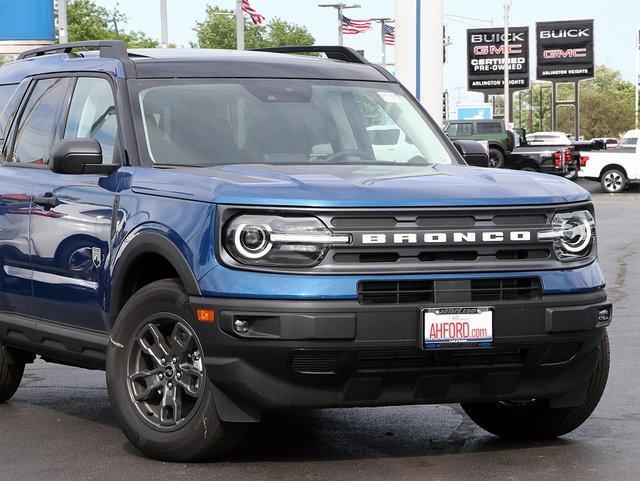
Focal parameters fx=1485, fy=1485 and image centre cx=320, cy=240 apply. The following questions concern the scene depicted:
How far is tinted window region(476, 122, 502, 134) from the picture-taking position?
51.4 meters

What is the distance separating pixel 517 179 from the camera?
6406 mm

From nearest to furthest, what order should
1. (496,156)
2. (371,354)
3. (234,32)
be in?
(371,354)
(496,156)
(234,32)

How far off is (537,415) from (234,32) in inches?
5212

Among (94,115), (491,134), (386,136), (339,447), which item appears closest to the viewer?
(339,447)

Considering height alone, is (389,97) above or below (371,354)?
above

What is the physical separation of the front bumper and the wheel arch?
16cm

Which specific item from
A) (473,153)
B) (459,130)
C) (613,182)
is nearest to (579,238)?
(473,153)

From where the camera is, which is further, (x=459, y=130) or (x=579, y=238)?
(x=459, y=130)

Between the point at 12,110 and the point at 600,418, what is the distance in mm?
3638

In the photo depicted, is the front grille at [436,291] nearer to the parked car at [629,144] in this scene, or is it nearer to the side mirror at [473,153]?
the side mirror at [473,153]

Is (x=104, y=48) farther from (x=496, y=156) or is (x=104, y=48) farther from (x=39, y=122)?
(x=496, y=156)

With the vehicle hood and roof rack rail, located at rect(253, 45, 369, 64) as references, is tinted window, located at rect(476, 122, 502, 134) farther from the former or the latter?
the vehicle hood

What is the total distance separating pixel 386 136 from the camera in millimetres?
7801

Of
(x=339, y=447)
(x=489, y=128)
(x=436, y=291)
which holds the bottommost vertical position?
(x=489, y=128)
